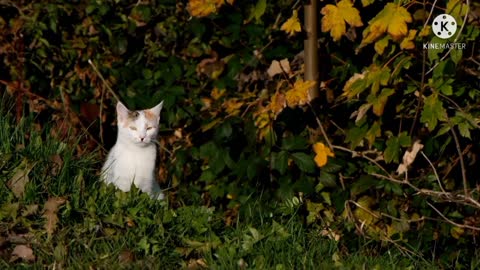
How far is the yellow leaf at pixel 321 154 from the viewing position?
5.83m

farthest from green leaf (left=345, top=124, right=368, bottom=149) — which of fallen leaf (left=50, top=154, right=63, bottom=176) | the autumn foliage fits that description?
fallen leaf (left=50, top=154, right=63, bottom=176)

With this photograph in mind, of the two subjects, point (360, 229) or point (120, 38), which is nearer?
point (360, 229)

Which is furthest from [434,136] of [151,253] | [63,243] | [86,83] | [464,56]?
[86,83]

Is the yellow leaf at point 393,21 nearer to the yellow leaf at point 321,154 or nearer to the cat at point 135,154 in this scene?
the yellow leaf at point 321,154

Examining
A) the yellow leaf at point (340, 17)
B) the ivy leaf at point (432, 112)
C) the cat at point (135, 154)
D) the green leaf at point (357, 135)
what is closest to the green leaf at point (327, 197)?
the green leaf at point (357, 135)

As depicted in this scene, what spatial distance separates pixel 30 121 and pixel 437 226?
2617mm

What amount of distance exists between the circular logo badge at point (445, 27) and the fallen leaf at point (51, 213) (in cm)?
230

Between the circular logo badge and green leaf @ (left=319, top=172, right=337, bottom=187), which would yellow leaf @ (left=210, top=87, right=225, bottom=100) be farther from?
the circular logo badge

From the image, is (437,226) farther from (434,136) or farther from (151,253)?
(151,253)

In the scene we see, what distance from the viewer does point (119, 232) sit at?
5.07 meters

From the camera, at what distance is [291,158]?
19.4 ft

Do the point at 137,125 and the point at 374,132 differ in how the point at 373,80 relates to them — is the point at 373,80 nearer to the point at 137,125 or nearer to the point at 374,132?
the point at 374,132

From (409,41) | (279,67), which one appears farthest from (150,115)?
(409,41)

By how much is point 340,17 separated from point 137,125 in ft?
5.32
